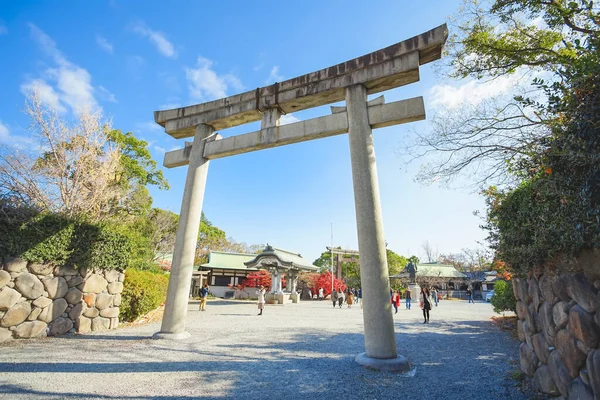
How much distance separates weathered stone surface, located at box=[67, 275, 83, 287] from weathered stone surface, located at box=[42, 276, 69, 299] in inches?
4.3

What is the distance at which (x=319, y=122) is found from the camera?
612 cm

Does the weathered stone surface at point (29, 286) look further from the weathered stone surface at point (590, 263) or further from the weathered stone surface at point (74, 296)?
the weathered stone surface at point (590, 263)

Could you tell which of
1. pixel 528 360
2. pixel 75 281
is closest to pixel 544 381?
pixel 528 360

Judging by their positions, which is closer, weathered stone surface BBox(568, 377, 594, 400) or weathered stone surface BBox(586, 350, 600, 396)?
weathered stone surface BBox(586, 350, 600, 396)

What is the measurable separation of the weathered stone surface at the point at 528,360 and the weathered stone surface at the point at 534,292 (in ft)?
2.12

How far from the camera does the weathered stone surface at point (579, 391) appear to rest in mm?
2393

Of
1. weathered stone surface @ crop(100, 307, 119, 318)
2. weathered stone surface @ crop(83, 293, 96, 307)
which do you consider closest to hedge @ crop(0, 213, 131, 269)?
weathered stone surface @ crop(83, 293, 96, 307)

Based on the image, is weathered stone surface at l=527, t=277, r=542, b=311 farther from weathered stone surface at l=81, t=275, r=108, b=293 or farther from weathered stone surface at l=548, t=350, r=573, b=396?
weathered stone surface at l=81, t=275, r=108, b=293

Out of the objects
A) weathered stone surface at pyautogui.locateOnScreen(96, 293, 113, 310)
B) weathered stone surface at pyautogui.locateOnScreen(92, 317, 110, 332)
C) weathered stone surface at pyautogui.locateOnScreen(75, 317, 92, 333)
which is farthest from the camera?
weathered stone surface at pyautogui.locateOnScreen(96, 293, 113, 310)

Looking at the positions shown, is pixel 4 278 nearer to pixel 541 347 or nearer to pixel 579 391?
pixel 579 391

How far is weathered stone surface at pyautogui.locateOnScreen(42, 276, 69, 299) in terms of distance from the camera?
264 inches

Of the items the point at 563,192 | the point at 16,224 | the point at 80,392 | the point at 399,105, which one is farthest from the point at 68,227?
the point at 563,192

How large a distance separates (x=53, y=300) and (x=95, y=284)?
1.01 m

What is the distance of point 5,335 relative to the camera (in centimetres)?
596
